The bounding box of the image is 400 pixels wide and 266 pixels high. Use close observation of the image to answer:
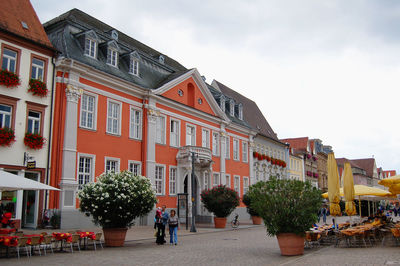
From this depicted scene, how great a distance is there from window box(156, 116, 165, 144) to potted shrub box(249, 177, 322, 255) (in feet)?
51.5

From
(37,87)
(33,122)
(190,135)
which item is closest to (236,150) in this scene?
(190,135)

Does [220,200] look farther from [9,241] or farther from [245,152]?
[9,241]

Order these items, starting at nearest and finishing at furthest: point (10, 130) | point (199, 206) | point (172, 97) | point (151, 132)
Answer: point (10, 130), point (151, 132), point (172, 97), point (199, 206)

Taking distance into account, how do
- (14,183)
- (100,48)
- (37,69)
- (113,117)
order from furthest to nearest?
1. (100,48)
2. (113,117)
3. (37,69)
4. (14,183)

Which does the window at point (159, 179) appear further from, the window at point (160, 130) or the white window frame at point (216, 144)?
the white window frame at point (216, 144)

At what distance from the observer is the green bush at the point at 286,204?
13023 millimetres

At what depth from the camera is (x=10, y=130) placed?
18516mm

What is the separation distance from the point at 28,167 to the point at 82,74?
6296 millimetres

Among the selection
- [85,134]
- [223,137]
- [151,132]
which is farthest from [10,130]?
[223,137]

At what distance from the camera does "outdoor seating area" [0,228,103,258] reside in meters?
11.8

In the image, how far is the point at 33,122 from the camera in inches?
794

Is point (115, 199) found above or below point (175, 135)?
below

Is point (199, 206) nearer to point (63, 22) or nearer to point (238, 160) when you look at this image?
point (238, 160)

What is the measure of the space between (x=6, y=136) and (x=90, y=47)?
8488mm
